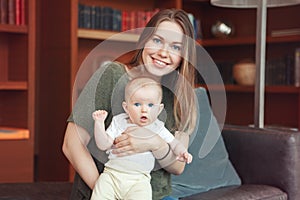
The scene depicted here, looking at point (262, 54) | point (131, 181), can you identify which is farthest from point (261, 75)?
point (131, 181)

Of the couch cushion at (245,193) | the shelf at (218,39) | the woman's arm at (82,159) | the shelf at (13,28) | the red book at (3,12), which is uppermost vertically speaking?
the red book at (3,12)

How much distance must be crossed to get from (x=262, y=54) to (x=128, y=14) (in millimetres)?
1428

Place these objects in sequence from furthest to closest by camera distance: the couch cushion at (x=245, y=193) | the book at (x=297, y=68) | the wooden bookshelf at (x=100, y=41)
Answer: the book at (x=297, y=68)
the wooden bookshelf at (x=100, y=41)
the couch cushion at (x=245, y=193)

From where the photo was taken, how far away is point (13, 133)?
2.85 m

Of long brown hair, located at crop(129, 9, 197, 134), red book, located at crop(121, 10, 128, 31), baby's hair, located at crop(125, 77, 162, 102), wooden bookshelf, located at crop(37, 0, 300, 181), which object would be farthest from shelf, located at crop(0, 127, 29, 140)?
baby's hair, located at crop(125, 77, 162, 102)

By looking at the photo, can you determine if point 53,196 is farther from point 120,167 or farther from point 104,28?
point 104,28

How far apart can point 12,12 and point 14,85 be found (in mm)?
410

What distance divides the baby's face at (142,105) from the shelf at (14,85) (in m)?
1.83

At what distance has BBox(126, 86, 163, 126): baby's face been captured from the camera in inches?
46.4

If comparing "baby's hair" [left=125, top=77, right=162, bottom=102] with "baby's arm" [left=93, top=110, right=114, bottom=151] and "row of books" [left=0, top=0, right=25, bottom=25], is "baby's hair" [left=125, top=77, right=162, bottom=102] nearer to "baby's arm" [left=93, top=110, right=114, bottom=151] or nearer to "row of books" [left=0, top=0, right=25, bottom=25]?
"baby's arm" [left=93, top=110, right=114, bottom=151]

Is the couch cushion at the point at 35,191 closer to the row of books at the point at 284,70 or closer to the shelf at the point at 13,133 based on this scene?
the shelf at the point at 13,133

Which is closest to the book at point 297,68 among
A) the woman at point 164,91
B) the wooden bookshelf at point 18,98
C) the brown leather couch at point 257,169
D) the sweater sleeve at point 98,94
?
the brown leather couch at point 257,169

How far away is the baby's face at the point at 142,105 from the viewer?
1.18 metres

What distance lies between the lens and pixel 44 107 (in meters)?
3.58
